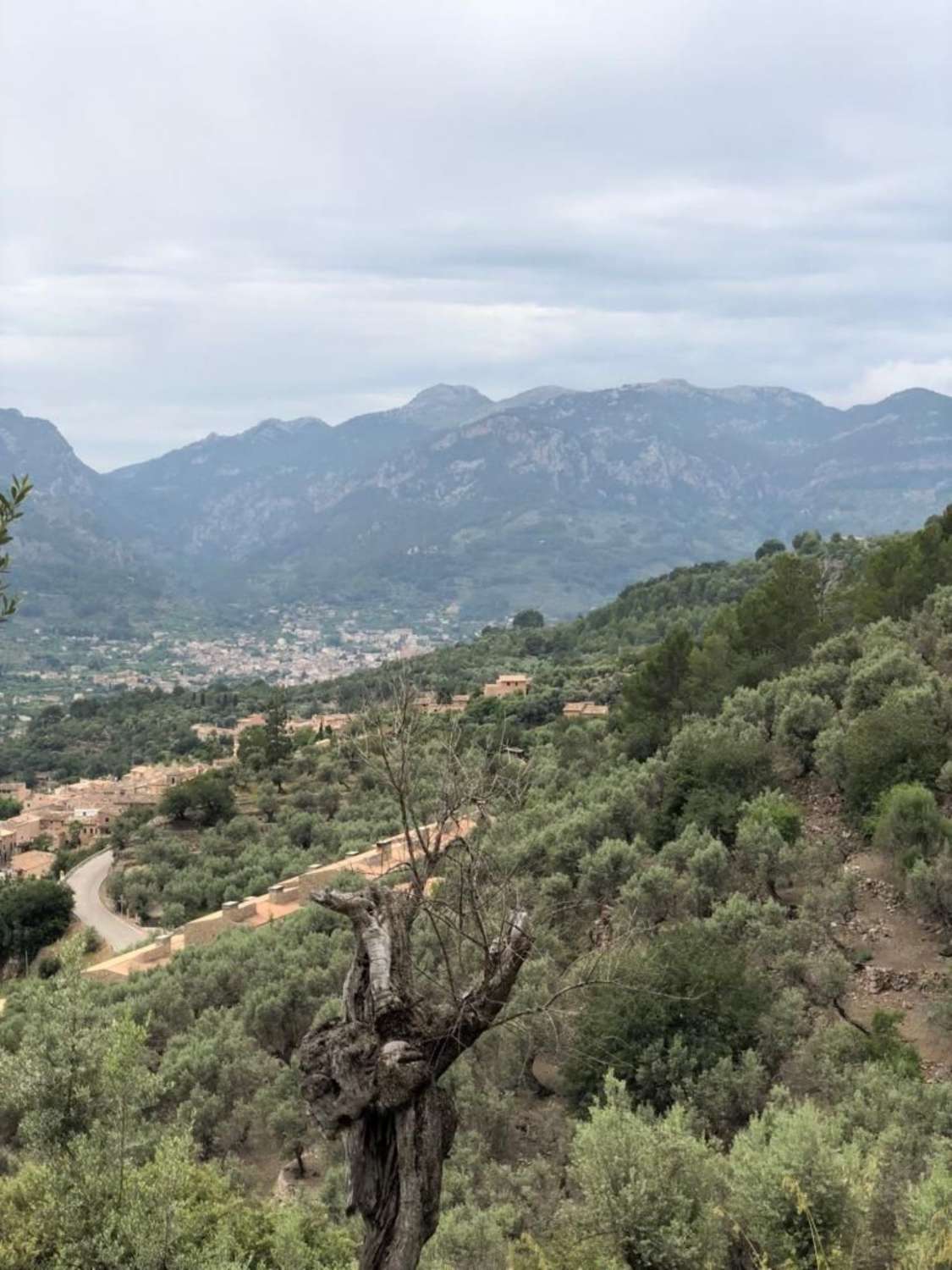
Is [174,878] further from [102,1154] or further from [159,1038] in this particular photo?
[102,1154]

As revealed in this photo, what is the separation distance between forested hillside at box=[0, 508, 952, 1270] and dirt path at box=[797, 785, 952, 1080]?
5cm

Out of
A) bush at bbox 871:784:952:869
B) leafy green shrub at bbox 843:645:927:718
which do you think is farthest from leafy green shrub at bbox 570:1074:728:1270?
leafy green shrub at bbox 843:645:927:718

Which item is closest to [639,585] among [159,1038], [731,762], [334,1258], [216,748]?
[216,748]

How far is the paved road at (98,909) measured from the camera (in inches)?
1098

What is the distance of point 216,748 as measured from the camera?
56.2 meters

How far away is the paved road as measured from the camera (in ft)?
91.5

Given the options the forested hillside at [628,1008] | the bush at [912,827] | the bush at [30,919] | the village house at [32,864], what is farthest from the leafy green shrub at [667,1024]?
the village house at [32,864]

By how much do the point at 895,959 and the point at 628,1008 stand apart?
4.23 metres

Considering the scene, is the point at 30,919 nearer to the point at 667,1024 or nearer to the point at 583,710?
the point at 583,710

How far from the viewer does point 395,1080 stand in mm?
4820

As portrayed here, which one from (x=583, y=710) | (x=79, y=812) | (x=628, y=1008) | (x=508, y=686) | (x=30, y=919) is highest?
(x=628, y=1008)

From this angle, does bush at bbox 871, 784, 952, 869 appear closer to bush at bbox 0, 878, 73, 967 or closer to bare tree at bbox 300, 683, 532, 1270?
bare tree at bbox 300, 683, 532, 1270

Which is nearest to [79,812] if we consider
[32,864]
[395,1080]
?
[32,864]

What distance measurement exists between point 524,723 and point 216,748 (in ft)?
70.4
